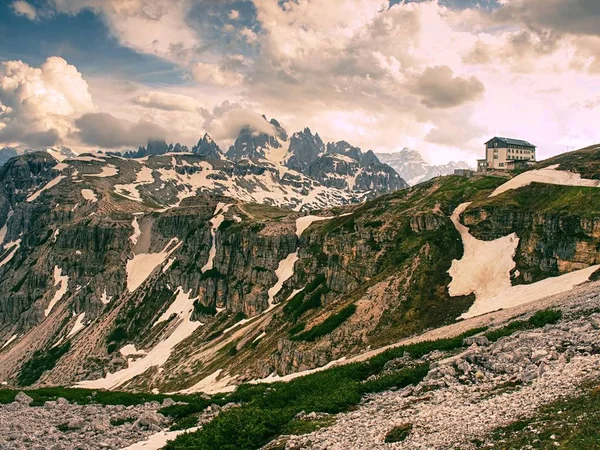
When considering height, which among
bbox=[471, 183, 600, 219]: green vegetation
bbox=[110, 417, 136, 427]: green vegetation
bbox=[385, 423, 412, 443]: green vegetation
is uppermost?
bbox=[471, 183, 600, 219]: green vegetation

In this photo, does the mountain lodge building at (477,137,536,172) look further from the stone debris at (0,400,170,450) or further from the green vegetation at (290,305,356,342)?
the stone debris at (0,400,170,450)

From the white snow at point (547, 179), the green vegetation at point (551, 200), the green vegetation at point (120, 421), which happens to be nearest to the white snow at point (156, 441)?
the green vegetation at point (120, 421)

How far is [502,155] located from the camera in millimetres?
194625

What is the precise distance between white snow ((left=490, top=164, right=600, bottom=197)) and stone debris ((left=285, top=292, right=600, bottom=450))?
89.6 m

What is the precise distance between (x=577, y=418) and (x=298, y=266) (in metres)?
149

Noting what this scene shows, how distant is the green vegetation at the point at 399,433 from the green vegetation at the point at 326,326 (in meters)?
70.8

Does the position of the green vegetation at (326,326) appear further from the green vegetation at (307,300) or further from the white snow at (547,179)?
the white snow at (547,179)

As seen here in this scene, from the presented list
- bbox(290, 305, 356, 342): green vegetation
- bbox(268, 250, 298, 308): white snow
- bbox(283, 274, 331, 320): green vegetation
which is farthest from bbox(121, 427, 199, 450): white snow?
bbox(268, 250, 298, 308): white snow

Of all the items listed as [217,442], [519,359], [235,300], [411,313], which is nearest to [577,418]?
[519,359]

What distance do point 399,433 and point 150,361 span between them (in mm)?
162193

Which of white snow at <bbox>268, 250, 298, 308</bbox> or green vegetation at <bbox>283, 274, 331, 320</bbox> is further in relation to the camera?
white snow at <bbox>268, 250, 298, 308</bbox>

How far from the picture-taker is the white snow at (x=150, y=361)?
165125 millimetres

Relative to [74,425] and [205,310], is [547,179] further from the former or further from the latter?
[205,310]

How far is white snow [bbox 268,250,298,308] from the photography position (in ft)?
561
